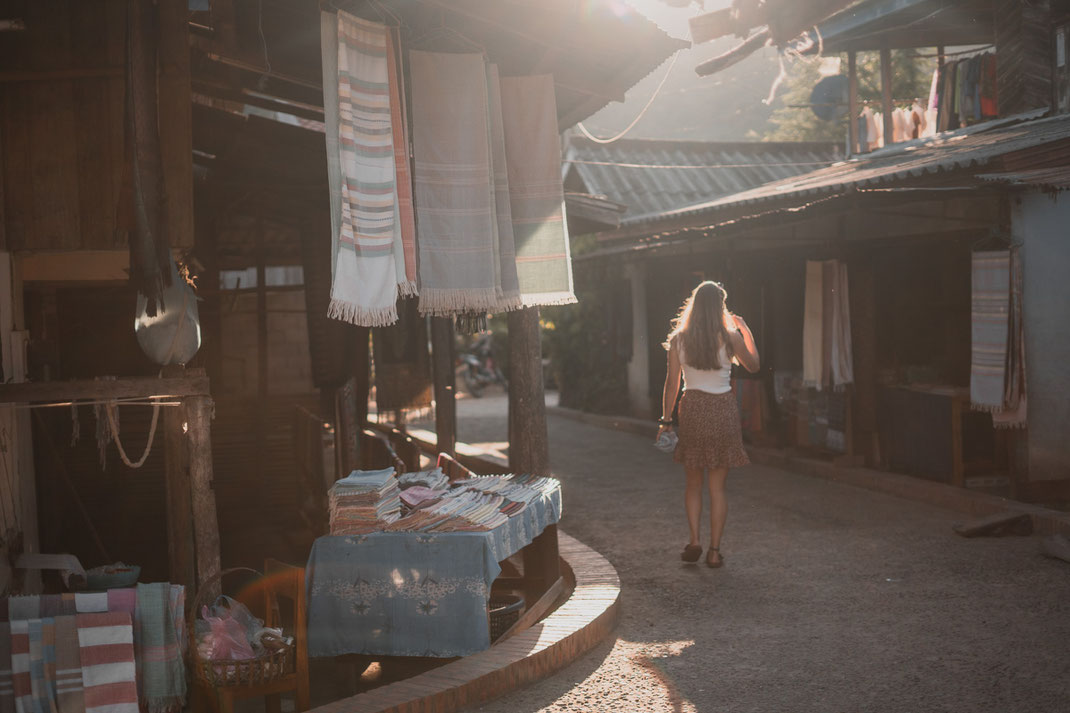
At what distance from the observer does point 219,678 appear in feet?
14.3

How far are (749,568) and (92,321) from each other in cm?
734

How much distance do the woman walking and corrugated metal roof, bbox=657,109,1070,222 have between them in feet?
10.4

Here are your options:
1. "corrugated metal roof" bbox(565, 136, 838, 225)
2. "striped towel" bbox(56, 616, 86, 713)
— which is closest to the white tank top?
"striped towel" bbox(56, 616, 86, 713)

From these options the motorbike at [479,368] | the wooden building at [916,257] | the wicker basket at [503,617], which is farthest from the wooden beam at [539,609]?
the motorbike at [479,368]

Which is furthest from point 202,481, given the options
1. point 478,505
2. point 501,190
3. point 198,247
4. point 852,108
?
point 852,108

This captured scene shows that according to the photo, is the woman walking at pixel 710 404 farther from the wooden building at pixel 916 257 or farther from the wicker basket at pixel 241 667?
the wicker basket at pixel 241 667

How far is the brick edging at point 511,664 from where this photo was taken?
15.3 ft

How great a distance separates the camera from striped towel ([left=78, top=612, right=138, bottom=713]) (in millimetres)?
4184

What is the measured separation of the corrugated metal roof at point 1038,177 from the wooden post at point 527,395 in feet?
14.2

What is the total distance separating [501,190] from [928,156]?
6.73 meters

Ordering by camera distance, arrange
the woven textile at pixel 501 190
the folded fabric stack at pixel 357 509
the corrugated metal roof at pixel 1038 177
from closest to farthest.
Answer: the folded fabric stack at pixel 357 509 → the woven textile at pixel 501 190 → the corrugated metal roof at pixel 1038 177

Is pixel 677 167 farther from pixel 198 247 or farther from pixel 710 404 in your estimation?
pixel 710 404

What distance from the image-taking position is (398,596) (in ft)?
17.3

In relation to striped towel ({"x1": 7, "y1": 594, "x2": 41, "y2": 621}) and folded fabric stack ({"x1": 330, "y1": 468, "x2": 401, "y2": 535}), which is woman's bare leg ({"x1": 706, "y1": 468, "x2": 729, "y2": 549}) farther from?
striped towel ({"x1": 7, "y1": 594, "x2": 41, "y2": 621})
